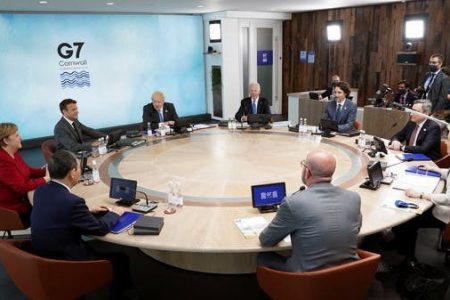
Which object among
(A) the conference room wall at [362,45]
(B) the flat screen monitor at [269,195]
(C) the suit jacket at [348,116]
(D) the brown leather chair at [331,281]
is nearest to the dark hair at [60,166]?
(B) the flat screen monitor at [269,195]

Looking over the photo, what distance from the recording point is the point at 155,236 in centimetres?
267

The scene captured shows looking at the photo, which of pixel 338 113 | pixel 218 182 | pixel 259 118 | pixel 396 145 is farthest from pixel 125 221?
pixel 338 113

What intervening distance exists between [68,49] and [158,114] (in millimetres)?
3868

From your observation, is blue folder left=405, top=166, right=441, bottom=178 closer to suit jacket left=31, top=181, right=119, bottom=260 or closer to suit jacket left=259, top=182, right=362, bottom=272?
suit jacket left=259, top=182, right=362, bottom=272

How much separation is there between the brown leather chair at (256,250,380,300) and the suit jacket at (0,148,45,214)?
2.42 m

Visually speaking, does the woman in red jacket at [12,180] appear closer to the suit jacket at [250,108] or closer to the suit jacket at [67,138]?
the suit jacket at [67,138]

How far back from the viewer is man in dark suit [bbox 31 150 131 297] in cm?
247

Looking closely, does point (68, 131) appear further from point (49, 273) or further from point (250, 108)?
point (250, 108)

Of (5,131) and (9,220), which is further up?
(5,131)

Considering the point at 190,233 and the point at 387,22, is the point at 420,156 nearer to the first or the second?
the point at 190,233

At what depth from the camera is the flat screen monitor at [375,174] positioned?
3369 mm

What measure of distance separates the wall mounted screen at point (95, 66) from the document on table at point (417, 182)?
745 centimetres

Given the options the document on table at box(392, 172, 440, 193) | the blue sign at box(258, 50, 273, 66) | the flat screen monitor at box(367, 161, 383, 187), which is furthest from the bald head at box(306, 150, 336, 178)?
the blue sign at box(258, 50, 273, 66)

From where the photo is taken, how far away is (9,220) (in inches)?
131
